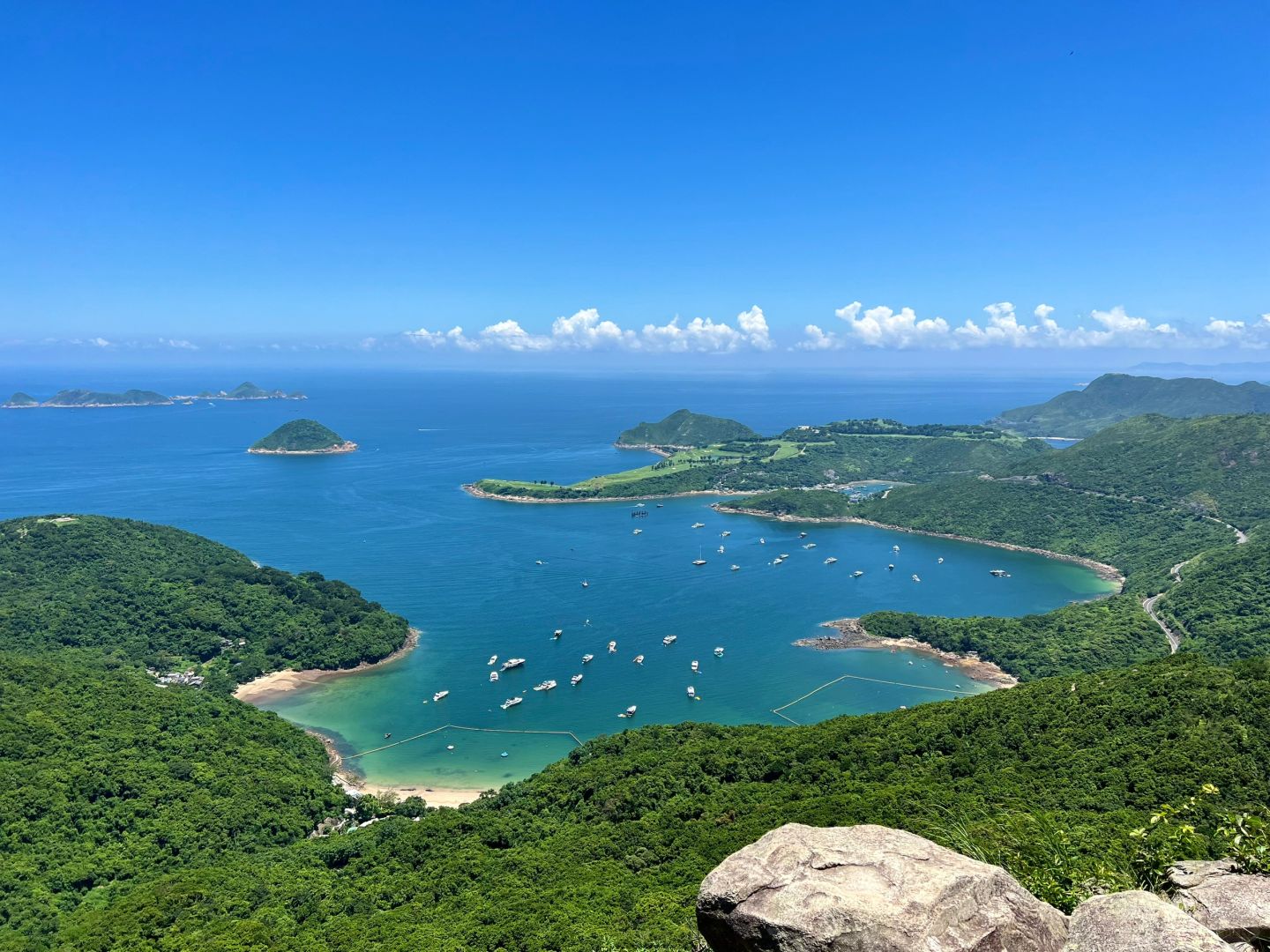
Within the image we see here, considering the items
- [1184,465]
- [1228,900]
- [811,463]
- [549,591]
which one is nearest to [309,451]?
[549,591]

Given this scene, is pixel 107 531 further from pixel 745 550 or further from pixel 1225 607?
pixel 1225 607

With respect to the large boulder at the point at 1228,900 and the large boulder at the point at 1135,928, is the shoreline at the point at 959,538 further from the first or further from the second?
the large boulder at the point at 1135,928

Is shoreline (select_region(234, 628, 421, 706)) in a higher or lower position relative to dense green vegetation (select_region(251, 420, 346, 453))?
lower

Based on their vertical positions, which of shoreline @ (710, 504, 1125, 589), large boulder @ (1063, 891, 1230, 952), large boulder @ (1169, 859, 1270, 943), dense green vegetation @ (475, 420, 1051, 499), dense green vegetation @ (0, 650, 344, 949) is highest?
large boulder @ (1063, 891, 1230, 952)

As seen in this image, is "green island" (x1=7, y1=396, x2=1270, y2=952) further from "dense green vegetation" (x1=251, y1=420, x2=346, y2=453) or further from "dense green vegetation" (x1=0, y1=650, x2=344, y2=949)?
"dense green vegetation" (x1=251, y1=420, x2=346, y2=453)

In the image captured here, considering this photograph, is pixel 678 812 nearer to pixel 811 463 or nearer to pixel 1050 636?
pixel 1050 636

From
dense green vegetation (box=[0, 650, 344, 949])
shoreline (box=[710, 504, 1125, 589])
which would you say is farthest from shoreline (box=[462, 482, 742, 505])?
dense green vegetation (box=[0, 650, 344, 949])
